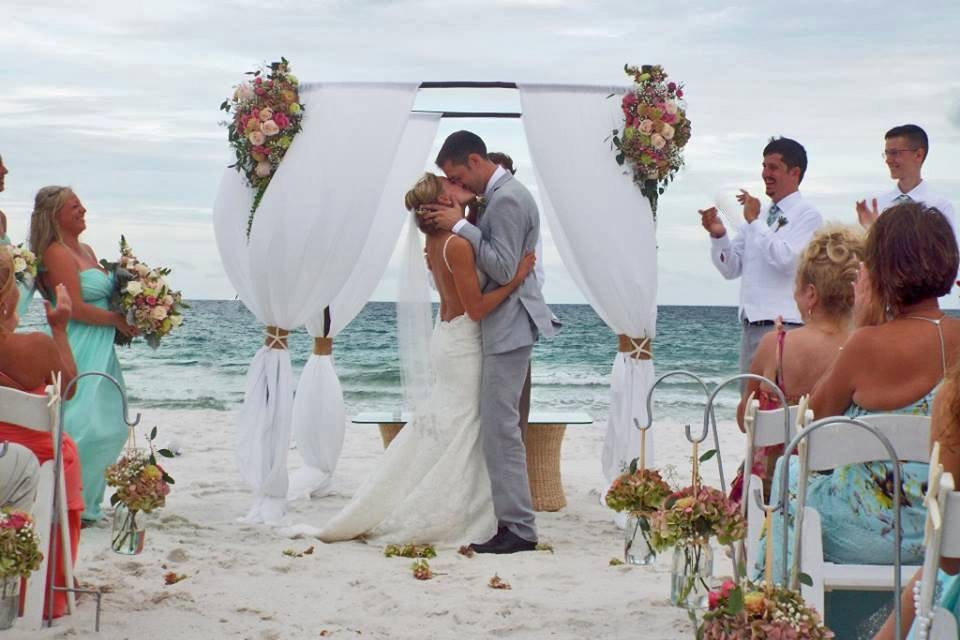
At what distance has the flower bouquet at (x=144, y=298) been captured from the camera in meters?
6.05

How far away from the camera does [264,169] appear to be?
20.7 ft

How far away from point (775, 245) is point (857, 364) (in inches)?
109

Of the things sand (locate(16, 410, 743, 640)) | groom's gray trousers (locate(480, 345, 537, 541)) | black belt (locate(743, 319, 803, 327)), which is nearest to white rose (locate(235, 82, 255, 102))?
groom's gray trousers (locate(480, 345, 537, 541))

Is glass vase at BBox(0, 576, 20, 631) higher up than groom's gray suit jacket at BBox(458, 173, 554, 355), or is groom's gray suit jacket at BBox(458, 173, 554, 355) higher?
groom's gray suit jacket at BBox(458, 173, 554, 355)

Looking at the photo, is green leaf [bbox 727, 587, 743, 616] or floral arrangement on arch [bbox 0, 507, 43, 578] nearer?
green leaf [bbox 727, 587, 743, 616]

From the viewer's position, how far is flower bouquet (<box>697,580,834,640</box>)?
2318 mm

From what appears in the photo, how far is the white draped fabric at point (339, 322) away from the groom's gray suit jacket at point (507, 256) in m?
1.42

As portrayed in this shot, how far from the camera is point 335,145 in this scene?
6.32 meters

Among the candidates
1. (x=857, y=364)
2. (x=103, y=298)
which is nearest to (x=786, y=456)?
(x=857, y=364)

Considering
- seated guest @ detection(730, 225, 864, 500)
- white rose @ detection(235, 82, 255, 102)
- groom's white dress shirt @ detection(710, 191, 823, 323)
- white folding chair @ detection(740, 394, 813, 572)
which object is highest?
white rose @ detection(235, 82, 255, 102)

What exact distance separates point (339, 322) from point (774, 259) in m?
2.71

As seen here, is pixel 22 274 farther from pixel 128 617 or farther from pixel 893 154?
pixel 893 154

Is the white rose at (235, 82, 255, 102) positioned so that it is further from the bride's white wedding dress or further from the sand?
the sand

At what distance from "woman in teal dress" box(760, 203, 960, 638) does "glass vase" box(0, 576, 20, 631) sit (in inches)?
93.0
